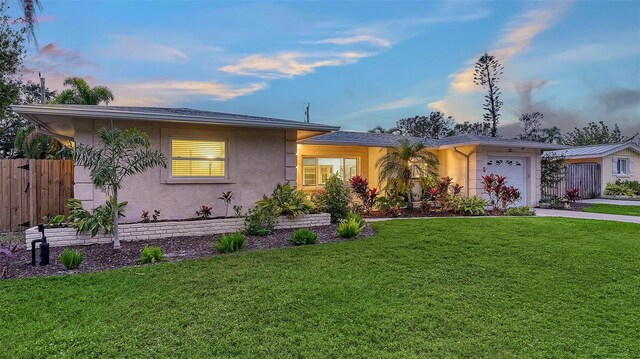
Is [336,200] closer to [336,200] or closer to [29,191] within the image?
[336,200]

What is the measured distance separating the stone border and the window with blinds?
4.51ft

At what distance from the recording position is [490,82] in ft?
99.6

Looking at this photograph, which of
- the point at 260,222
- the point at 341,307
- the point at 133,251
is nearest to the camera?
the point at 341,307

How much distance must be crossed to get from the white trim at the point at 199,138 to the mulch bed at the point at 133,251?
1.59 m

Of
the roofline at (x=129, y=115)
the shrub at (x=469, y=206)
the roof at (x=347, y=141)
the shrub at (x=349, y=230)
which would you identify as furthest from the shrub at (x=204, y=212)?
the shrub at (x=469, y=206)

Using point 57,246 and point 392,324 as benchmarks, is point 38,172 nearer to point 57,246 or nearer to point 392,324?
point 57,246

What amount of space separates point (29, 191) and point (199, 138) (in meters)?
4.56

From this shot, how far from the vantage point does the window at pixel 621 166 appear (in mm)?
21523

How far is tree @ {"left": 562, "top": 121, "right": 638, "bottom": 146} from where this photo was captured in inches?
1602

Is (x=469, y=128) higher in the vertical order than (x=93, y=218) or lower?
higher

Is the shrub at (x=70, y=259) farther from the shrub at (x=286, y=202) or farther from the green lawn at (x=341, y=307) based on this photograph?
the shrub at (x=286, y=202)

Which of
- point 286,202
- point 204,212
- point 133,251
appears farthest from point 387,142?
point 133,251

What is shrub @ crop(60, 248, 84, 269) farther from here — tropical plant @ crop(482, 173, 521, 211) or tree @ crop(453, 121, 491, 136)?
tree @ crop(453, 121, 491, 136)

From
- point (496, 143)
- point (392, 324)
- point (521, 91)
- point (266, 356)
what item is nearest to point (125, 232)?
point (266, 356)
